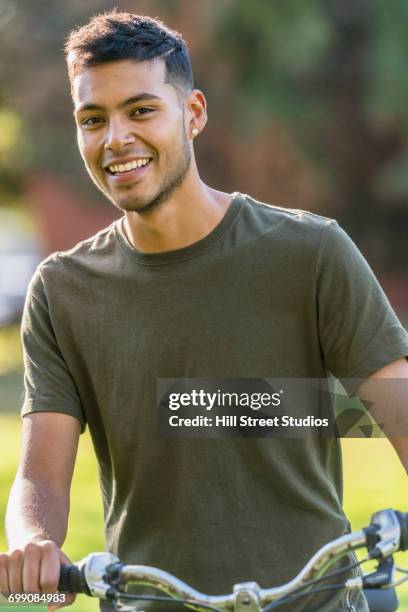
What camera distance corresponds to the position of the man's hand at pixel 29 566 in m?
2.30

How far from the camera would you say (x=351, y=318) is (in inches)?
109

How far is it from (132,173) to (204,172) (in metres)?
18.7

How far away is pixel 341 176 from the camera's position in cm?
2166

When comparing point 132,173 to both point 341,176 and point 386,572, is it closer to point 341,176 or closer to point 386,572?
point 386,572

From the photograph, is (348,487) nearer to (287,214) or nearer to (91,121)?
(287,214)

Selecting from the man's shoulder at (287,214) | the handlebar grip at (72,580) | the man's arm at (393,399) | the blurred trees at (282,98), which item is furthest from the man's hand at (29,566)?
the blurred trees at (282,98)

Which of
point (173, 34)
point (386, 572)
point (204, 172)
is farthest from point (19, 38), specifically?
point (386, 572)

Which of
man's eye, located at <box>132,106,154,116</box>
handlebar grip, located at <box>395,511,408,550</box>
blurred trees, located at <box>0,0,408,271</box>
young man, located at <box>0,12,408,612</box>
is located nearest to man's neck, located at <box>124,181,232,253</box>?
young man, located at <box>0,12,408,612</box>

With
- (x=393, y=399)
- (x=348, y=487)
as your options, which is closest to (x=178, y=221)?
(x=393, y=399)

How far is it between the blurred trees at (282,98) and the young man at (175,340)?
16609mm

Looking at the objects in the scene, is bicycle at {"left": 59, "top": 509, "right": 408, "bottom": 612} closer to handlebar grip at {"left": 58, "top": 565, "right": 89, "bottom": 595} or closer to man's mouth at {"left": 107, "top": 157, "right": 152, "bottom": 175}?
handlebar grip at {"left": 58, "top": 565, "right": 89, "bottom": 595}

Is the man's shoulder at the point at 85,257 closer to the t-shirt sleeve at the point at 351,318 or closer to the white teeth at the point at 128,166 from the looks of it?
the white teeth at the point at 128,166

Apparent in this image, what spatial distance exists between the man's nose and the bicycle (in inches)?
42.3

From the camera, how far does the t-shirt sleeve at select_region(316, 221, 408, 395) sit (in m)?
2.75
